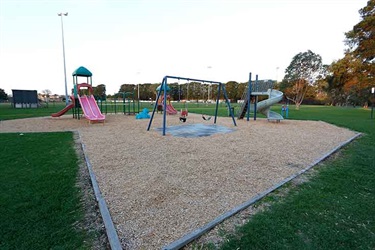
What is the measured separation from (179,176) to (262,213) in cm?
184

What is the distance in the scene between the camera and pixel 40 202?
3.09 metres

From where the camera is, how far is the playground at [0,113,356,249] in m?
2.65

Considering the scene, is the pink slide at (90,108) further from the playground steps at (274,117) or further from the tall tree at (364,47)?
the tall tree at (364,47)

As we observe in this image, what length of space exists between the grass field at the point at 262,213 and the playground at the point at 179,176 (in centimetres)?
47

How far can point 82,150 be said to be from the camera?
6.35 metres

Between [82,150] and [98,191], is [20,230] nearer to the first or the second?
[98,191]

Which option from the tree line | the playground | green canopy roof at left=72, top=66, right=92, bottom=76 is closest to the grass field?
the playground

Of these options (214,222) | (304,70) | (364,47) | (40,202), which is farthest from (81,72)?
(304,70)

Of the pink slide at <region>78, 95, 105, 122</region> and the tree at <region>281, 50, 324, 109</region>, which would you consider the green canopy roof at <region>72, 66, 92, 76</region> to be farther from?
the tree at <region>281, 50, 324, 109</region>

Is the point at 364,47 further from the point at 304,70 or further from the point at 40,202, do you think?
the point at 40,202

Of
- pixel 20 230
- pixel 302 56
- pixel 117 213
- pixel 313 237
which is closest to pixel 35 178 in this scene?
pixel 20 230

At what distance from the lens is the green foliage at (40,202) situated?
91.3 inches

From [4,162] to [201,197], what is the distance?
16.3 feet

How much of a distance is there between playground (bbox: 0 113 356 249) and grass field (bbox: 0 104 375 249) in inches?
18.6
